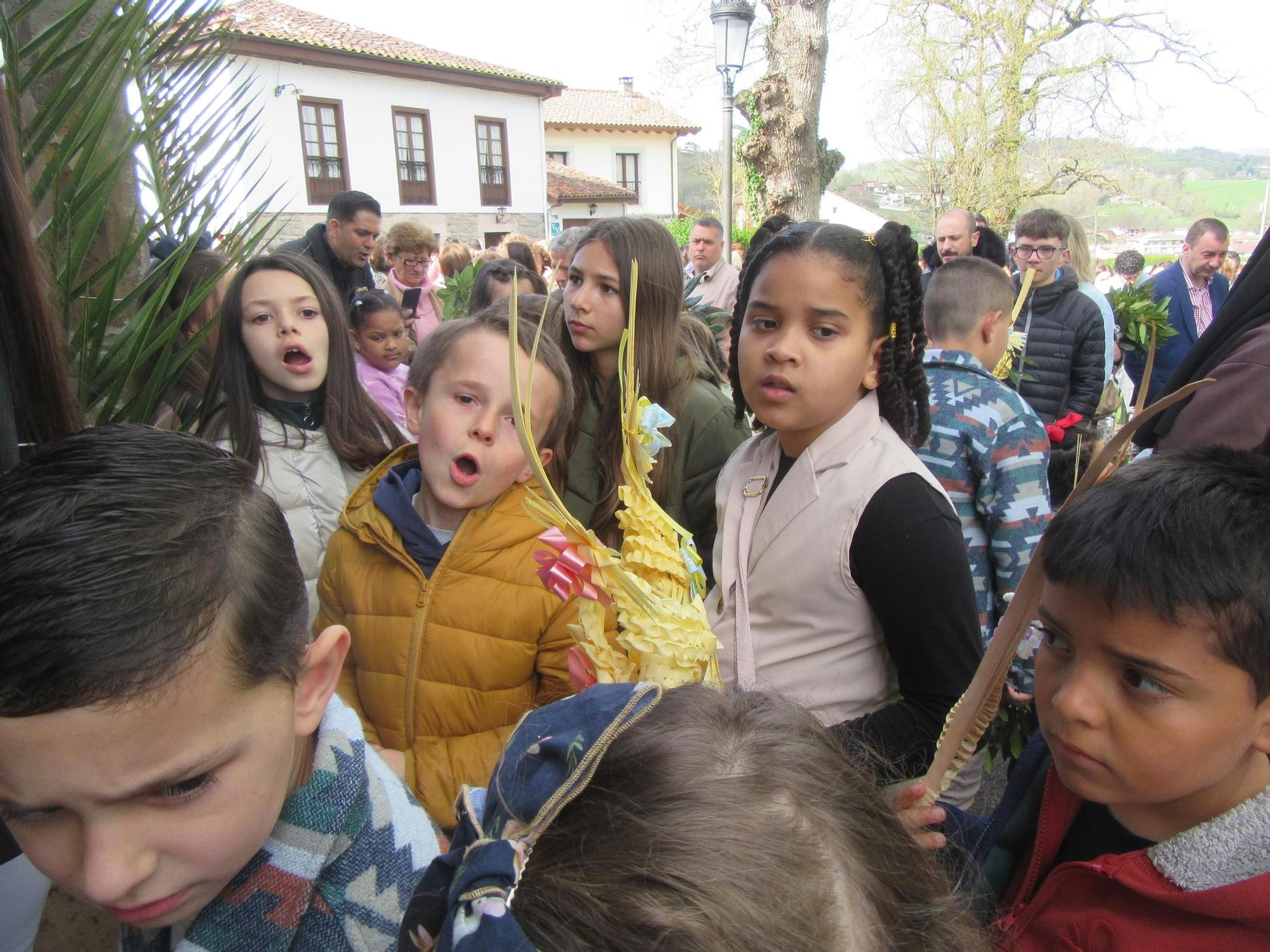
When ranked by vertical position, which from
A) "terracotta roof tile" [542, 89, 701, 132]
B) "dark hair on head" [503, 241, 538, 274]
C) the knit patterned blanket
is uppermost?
"terracotta roof tile" [542, 89, 701, 132]

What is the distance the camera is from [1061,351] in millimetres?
4246

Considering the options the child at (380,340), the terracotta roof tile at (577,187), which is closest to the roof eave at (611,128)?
the terracotta roof tile at (577,187)

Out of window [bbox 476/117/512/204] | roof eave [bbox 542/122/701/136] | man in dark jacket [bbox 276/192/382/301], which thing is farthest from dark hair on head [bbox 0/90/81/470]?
roof eave [bbox 542/122/701/136]

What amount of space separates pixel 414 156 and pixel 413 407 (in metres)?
23.2

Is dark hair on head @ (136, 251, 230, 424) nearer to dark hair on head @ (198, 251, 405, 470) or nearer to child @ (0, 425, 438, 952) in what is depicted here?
dark hair on head @ (198, 251, 405, 470)

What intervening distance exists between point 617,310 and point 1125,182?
77.2ft

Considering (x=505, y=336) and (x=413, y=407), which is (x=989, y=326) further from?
(x=413, y=407)

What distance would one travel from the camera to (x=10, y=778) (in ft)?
2.36

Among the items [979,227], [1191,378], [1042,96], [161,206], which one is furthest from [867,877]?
[1042,96]

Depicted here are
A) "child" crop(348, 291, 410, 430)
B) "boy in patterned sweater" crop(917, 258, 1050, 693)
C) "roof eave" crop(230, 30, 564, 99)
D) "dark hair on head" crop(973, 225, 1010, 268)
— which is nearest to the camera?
"boy in patterned sweater" crop(917, 258, 1050, 693)

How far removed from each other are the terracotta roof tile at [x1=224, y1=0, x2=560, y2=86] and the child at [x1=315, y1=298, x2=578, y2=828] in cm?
1817

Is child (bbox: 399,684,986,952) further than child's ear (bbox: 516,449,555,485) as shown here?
No

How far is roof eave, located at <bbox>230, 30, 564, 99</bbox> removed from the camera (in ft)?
59.0

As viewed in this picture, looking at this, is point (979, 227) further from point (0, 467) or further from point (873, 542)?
point (0, 467)
